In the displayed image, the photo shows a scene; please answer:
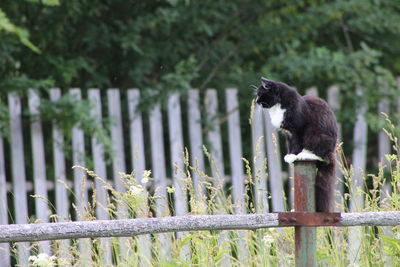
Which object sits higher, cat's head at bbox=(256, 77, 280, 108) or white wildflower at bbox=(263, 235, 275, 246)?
cat's head at bbox=(256, 77, 280, 108)

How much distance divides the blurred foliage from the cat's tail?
3.13 metres

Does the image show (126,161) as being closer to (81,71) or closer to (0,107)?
(81,71)

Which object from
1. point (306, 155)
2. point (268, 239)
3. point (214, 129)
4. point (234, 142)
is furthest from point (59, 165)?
point (306, 155)

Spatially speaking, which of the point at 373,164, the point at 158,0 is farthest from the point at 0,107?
the point at 373,164

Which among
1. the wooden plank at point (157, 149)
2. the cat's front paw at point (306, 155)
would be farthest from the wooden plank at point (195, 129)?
the cat's front paw at point (306, 155)

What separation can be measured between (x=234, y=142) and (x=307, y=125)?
3.27m

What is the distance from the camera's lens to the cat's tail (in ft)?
10.0

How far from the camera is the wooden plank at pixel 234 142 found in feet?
20.5

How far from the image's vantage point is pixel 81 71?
6.78 metres

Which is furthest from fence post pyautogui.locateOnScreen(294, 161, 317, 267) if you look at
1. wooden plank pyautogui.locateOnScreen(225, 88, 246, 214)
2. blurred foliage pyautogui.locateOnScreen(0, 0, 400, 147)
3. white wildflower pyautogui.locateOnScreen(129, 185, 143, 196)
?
blurred foliage pyautogui.locateOnScreen(0, 0, 400, 147)

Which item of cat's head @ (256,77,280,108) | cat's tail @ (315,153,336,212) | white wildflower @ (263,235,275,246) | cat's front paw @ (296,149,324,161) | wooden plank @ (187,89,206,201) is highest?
wooden plank @ (187,89,206,201)

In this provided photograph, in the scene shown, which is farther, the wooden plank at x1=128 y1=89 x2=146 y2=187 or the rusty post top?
the wooden plank at x1=128 y1=89 x2=146 y2=187

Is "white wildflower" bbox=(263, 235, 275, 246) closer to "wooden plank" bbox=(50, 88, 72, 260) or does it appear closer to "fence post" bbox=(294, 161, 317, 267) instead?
"fence post" bbox=(294, 161, 317, 267)

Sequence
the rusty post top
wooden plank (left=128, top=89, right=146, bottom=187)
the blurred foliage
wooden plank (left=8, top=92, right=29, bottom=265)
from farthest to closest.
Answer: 1. the blurred foliage
2. wooden plank (left=128, top=89, right=146, bottom=187)
3. wooden plank (left=8, top=92, right=29, bottom=265)
4. the rusty post top
